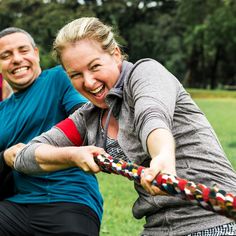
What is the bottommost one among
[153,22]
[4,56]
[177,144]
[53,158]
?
[153,22]

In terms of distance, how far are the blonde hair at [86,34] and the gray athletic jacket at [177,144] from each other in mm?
140

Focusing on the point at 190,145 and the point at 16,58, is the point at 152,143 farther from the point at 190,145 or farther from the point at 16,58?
the point at 16,58

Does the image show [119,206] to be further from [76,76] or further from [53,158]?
[76,76]

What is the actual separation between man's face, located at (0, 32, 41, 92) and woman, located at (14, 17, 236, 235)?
1088 millimetres

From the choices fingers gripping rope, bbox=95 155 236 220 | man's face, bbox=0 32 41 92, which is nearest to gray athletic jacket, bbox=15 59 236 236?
fingers gripping rope, bbox=95 155 236 220

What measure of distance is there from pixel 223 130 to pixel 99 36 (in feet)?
40.7

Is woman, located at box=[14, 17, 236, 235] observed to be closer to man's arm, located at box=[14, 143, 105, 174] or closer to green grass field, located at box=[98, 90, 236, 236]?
man's arm, located at box=[14, 143, 105, 174]

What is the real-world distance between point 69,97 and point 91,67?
104 cm

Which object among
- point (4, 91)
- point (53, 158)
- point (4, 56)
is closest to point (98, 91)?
point (53, 158)

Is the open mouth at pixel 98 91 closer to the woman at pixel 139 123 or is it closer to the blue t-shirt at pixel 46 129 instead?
the woman at pixel 139 123

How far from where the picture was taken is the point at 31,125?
3.49 m

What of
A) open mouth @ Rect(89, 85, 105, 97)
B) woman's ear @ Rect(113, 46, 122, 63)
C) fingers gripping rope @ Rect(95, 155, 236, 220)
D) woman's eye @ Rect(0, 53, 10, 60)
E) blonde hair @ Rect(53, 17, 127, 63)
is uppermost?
blonde hair @ Rect(53, 17, 127, 63)

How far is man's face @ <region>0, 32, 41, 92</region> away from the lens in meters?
3.70

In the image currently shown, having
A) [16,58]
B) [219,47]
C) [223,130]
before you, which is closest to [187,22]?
[219,47]
